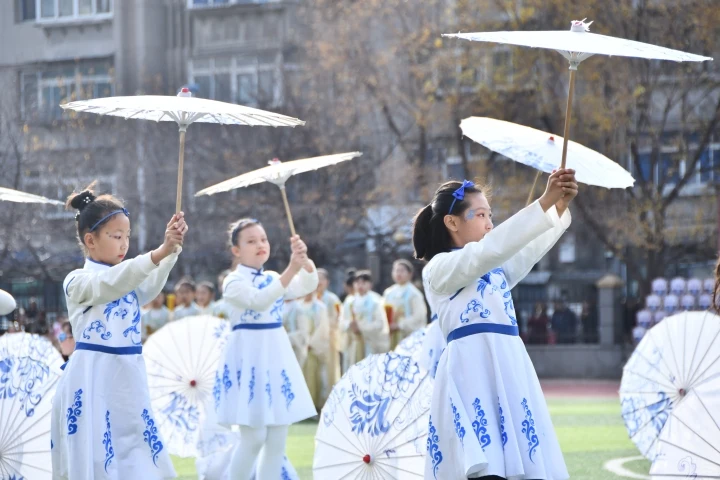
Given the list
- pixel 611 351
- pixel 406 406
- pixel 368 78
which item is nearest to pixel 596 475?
pixel 406 406

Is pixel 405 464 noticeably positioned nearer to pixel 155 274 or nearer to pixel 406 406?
pixel 406 406

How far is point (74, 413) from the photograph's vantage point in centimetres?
560

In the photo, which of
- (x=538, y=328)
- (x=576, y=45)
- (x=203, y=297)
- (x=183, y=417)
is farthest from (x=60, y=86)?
(x=576, y=45)

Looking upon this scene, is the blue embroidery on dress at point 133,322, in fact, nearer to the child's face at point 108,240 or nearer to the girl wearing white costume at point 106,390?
the girl wearing white costume at point 106,390

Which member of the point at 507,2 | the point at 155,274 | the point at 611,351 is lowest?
the point at 611,351

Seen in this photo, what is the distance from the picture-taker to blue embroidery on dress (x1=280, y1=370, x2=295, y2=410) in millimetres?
7156

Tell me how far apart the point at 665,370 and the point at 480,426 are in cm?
358

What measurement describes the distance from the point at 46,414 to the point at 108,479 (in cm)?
135

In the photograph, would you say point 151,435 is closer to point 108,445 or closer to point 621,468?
point 108,445

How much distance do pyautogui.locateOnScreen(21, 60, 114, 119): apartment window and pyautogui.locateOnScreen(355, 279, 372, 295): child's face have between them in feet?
24.5

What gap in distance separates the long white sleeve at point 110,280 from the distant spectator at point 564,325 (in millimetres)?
16482

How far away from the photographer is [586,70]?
2122 cm

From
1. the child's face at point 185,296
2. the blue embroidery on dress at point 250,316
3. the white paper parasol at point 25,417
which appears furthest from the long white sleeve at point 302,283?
the child's face at point 185,296

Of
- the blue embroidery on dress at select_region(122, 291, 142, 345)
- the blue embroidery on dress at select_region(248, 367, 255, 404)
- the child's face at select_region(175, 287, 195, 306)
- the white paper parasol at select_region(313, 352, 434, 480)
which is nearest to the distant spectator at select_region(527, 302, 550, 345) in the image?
the child's face at select_region(175, 287, 195, 306)
